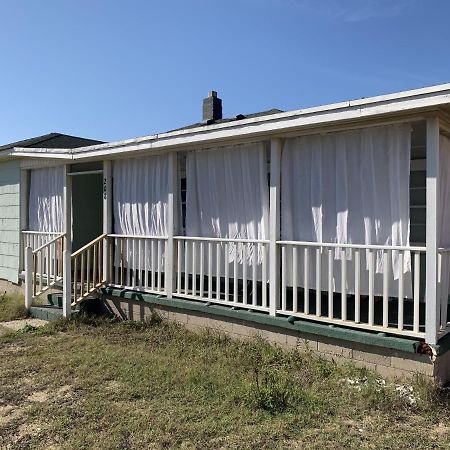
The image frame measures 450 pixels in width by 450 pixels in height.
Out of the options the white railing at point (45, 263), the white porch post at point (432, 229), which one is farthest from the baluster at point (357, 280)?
the white railing at point (45, 263)

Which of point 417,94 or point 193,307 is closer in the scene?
point 417,94

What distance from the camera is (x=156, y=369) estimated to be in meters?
5.04

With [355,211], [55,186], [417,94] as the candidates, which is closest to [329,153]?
[355,211]

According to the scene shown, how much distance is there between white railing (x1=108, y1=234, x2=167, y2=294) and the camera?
23.7 feet

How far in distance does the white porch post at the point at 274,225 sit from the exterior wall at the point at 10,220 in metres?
6.34

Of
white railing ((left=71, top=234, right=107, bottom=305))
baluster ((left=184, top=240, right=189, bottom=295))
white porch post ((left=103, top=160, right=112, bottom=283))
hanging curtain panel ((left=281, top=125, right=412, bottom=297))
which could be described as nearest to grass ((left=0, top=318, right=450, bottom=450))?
baluster ((left=184, top=240, right=189, bottom=295))

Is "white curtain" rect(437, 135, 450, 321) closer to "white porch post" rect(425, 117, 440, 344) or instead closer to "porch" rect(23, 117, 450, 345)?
"porch" rect(23, 117, 450, 345)

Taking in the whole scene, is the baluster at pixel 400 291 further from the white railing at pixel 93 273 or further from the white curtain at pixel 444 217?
the white railing at pixel 93 273

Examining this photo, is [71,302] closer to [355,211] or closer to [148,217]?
[148,217]

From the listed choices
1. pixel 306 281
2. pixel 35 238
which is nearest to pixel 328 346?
pixel 306 281

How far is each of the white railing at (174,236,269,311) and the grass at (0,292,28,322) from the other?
301cm

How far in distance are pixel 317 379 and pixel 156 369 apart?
5.84 ft

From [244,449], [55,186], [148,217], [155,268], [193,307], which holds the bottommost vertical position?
[244,449]

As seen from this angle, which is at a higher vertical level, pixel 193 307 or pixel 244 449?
pixel 193 307
